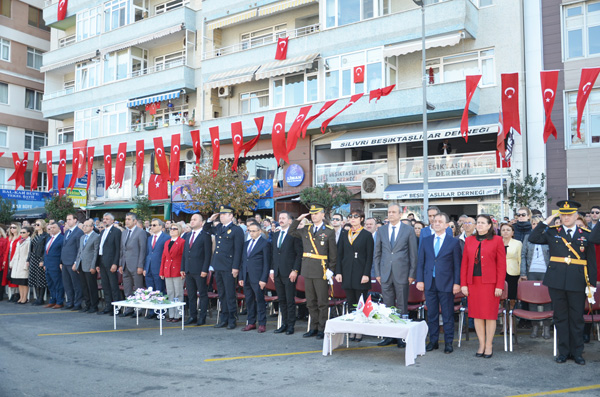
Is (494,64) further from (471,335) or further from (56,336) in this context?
(56,336)

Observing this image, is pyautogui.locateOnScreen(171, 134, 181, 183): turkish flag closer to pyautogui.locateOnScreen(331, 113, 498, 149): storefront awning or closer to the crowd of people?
pyautogui.locateOnScreen(331, 113, 498, 149): storefront awning

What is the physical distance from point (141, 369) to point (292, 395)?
2.29 m

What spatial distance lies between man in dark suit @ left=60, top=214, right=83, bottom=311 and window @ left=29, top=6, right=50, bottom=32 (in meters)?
32.2

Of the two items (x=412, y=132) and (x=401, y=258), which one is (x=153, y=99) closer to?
(x=412, y=132)

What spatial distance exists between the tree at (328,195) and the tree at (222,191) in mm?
2827

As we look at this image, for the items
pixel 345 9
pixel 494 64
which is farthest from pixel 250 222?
pixel 345 9

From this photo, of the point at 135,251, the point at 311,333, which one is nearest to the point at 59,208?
the point at 135,251

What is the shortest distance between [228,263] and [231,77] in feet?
58.3

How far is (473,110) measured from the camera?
66.1 feet

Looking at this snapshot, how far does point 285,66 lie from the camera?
2450cm

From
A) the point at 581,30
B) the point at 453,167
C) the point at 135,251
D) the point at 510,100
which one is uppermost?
the point at 581,30

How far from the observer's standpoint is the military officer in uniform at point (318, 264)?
9094 mm

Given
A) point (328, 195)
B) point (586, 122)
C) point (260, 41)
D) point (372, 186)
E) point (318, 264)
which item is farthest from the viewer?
point (260, 41)

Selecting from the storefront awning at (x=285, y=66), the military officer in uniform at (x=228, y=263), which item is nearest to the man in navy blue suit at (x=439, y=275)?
the military officer in uniform at (x=228, y=263)
